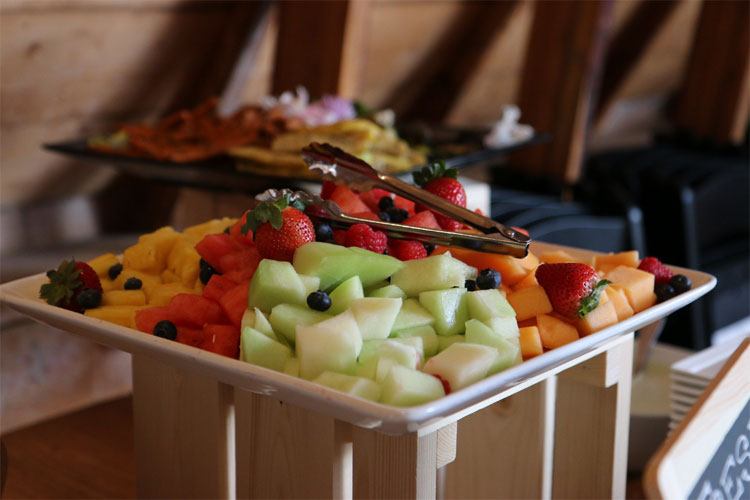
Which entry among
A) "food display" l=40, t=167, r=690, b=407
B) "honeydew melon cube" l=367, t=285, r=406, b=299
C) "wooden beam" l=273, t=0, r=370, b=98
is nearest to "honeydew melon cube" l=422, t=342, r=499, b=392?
"food display" l=40, t=167, r=690, b=407

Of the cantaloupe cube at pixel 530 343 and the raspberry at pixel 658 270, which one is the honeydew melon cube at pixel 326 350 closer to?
the cantaloupe cube at pixel 530 343

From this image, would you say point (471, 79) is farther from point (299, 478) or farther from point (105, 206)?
point (299, 478)

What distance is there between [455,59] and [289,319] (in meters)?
2.65

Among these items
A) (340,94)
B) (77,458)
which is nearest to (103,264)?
(77,458)

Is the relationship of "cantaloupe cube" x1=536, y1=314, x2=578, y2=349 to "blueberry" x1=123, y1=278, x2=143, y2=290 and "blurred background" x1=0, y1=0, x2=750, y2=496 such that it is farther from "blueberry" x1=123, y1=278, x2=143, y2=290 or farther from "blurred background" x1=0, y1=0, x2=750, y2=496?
"blurred background" x1=0, y1=0, x2=750, y2=496

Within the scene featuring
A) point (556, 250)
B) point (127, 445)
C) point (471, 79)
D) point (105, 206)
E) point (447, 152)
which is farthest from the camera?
point (471, 79)

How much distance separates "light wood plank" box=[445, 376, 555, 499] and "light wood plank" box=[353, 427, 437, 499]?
0.83 feet

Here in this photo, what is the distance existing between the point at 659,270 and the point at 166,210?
6.08 ft

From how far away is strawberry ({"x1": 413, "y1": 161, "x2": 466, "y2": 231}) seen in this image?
1046mm

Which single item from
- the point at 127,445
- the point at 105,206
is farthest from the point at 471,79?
the point at 127,445

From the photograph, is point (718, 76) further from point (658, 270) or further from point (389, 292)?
point (389, 292)

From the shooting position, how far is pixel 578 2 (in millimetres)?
2643

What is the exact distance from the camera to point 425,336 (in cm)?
83

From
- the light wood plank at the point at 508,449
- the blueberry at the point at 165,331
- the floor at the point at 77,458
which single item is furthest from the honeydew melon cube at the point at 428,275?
the floor at the point at 77,458
